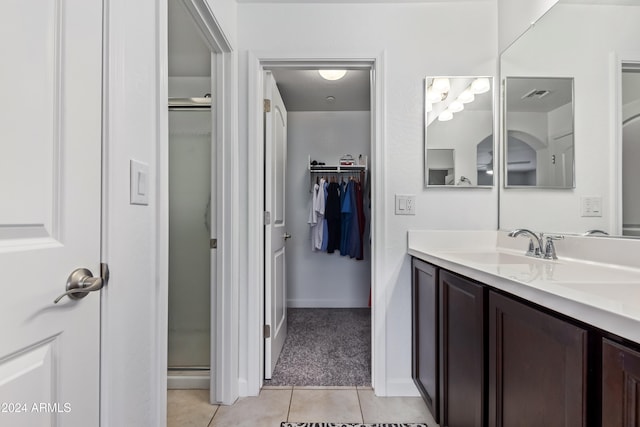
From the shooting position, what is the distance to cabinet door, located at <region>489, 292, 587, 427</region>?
632 mm

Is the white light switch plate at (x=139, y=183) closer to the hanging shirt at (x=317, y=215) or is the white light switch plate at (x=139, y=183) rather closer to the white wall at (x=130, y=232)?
the white wall at (x=130, y=232)

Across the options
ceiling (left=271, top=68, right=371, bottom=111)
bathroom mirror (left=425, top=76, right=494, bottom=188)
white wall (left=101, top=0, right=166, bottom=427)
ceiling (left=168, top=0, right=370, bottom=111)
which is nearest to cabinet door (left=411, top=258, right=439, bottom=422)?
bathroom mirror (left=425, top=76, right=494, bottom=188)

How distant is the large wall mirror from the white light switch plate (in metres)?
1.62

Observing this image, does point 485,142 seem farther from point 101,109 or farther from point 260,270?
point 101,109

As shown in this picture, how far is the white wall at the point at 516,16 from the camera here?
147 cm

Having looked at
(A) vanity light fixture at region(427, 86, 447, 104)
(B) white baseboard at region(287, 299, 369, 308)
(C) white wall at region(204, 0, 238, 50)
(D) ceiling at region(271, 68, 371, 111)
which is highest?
(D) ceiling at region(271, 68, 371, 111)

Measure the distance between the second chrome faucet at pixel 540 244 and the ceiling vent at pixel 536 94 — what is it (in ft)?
2.28

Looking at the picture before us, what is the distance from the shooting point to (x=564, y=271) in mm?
1071

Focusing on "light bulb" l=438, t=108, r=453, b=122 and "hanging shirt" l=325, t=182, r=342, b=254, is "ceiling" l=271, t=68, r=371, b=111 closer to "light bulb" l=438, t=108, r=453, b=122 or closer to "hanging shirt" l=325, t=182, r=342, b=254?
"hanging shirt" l=325, t=182, r=342, b=254

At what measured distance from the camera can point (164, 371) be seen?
1.00 metres

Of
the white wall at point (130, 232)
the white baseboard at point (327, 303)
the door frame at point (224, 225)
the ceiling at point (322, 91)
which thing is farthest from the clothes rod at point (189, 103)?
the white baseboard at point (327, 303)

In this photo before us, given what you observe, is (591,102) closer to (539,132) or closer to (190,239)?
(539,132)

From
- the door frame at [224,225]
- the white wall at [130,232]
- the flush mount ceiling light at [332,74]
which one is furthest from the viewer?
the flush mount ceiling light at [332,74]

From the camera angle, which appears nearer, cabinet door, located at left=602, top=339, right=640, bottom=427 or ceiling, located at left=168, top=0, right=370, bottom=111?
cabinet door, located at left=602, top=339, right=640, bottom=427
